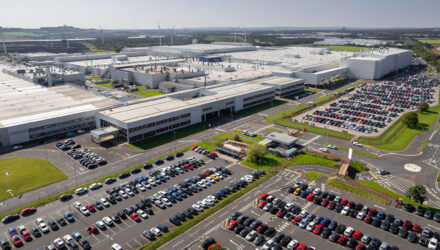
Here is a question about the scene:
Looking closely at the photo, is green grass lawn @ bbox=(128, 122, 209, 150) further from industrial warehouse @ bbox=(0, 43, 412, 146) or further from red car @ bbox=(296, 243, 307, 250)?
red car @ bbox=(296, 243, 307, 250)

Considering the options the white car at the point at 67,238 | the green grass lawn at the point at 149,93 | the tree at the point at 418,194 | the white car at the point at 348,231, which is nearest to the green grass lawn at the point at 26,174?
the white car at the point at 67,238

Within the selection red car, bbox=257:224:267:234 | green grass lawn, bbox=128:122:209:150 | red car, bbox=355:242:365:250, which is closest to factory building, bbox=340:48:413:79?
green grass lawn, bbox=128:122:209:150

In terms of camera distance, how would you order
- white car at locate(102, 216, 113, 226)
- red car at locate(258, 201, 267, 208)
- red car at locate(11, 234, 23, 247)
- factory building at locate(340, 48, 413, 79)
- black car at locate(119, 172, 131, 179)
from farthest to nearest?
1. factory building at locate(340, 48, 413, 79)
2. black car at locate(119, 172, 131, 179)
3. red car at locate(258, 201, 267, 208)
4. white car at locate(102, 216, 113, 226)
5. red car at locate(11, 234, 23, 247)

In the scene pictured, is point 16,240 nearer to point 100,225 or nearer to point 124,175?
point 100,225

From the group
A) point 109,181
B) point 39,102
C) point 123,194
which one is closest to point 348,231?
point 123,194

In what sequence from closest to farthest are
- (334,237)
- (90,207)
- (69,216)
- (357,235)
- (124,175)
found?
1. (334,237)
2. (357,235)
3. (69,216)
4. (90,207)
5. (124,175)

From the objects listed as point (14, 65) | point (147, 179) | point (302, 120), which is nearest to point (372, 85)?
point (302, 120)
